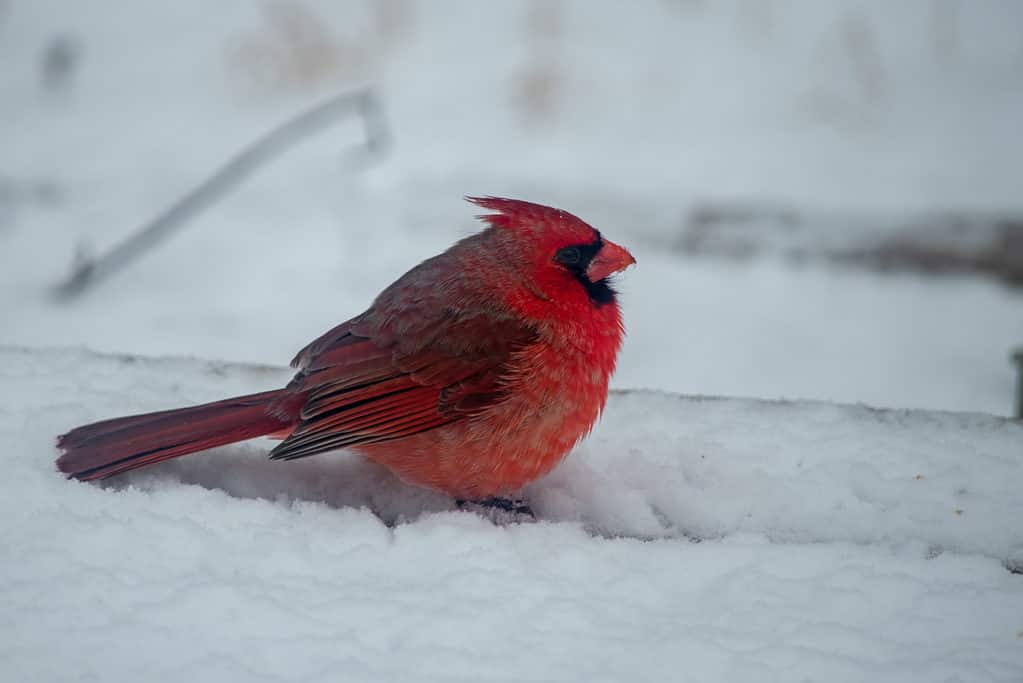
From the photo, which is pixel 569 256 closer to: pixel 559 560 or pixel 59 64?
pixel 559 560

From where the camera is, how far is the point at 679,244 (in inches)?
229

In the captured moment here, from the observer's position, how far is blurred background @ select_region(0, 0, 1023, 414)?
5141 mm

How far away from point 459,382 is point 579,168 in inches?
168

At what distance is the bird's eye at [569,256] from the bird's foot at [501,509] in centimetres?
52

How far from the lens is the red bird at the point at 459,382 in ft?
7.56

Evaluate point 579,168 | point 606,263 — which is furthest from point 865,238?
point 606,263

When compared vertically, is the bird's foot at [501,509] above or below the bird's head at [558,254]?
below

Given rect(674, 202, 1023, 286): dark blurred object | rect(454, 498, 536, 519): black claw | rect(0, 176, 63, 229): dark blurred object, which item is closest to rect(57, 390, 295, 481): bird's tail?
rect(454, 498, 536, 519): black claw

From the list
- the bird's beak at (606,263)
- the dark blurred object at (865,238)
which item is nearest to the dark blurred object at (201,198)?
the dark blurred object at (865,238)

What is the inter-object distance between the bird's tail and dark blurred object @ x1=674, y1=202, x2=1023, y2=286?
3.73 meters

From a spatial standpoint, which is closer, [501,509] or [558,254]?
[501,509]

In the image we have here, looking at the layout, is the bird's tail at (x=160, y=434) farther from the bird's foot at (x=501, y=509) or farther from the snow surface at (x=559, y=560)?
the bird's foot at (x=501, y=509)

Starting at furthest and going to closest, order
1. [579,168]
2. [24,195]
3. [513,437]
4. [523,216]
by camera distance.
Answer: [579,168]
[24,195]
[523,216]
[513,437]

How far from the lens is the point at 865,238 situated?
5.64 m
